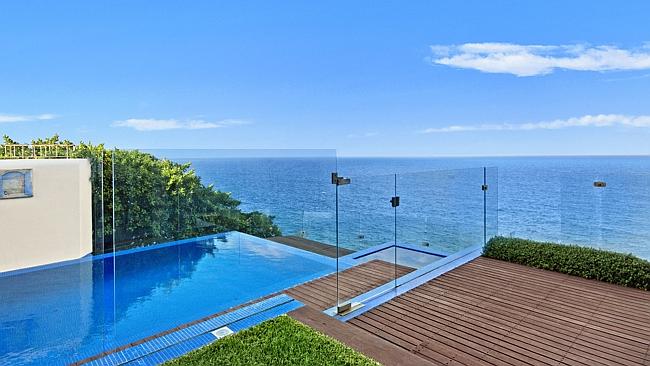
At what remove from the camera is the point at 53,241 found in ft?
22.2

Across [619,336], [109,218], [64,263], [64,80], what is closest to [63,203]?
[64,263]

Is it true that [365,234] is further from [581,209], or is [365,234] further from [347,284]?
[581,209]

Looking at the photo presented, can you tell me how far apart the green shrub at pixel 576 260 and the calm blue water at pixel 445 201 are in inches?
11.9

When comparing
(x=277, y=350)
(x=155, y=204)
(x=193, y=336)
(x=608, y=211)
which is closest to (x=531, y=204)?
(x=608, y=211)

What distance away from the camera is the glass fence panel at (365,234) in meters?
4.41

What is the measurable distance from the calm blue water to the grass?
160cm

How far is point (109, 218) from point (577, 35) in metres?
14.4

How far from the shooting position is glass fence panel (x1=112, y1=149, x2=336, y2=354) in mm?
5227

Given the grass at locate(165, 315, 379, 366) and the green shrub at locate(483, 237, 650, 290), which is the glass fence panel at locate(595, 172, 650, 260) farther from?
the grass at locate(165, 315, 379, 366)

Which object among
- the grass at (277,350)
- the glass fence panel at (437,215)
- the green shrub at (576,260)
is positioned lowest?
the grass at (277,350)

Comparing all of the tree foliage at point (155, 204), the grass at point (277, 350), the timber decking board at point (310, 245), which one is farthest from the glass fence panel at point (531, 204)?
the grass at point (277, 350)

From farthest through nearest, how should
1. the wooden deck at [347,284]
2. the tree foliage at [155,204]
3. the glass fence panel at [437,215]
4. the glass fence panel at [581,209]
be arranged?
1. the tree foliage at [155,204]
2. the glass fence panel at [581,209]
3. the glass fence panel at [437,215]
4. the wooden deck at [347,284]

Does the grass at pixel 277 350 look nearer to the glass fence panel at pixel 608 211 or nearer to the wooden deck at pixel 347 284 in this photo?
the wooden deck at pixel 347 284

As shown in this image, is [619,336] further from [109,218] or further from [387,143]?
[387,143]
